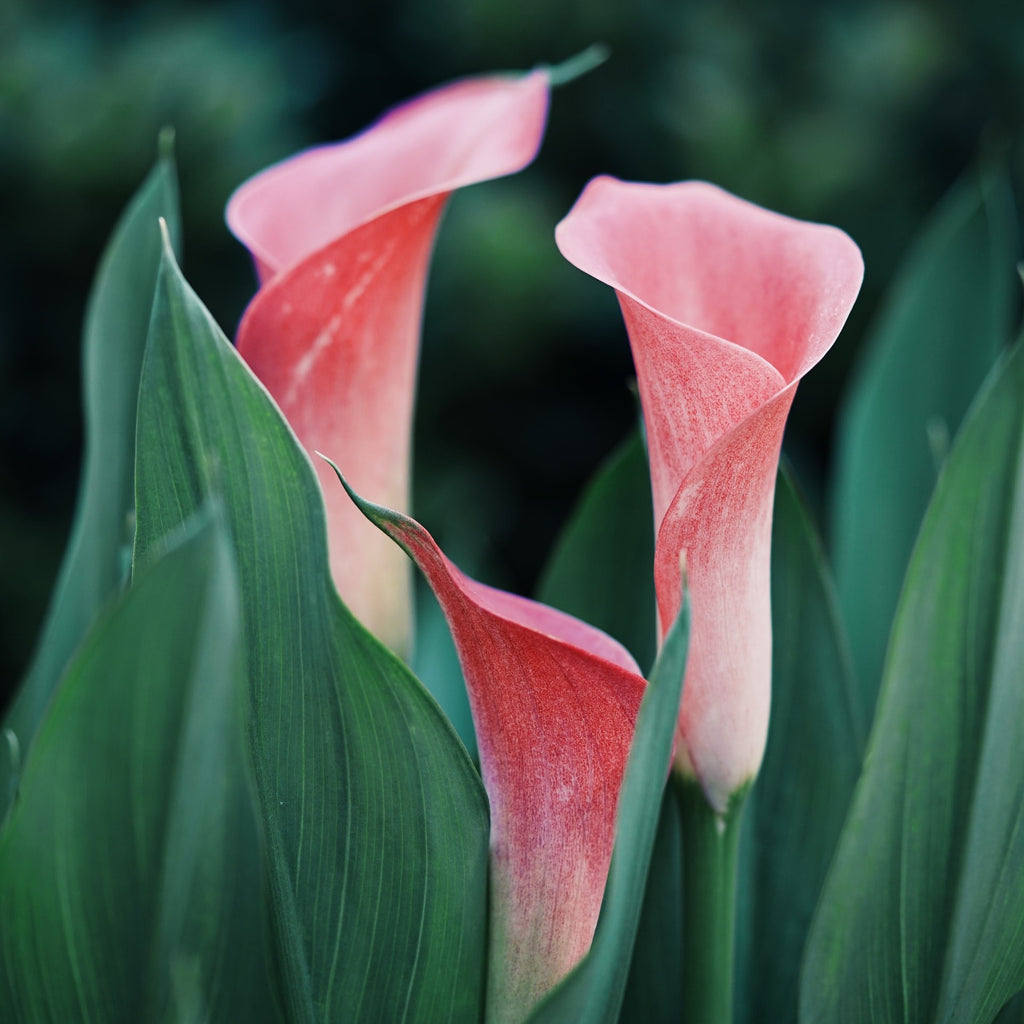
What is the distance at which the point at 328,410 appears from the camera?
0.99 ft

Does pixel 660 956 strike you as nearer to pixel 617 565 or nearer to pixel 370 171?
pixel 617 565

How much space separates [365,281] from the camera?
0.29 m

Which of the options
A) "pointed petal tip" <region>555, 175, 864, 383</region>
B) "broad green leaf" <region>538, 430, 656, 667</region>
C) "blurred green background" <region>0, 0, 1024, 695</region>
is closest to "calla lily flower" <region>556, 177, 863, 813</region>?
"pointed petal tip" <region>555, 175, 864, 383</region>

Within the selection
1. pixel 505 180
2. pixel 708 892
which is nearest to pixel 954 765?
pixel 708 892

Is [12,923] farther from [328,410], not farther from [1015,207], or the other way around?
[1015,207]

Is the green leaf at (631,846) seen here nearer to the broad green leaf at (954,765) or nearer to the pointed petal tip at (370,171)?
the broad green leaf at (954,765)

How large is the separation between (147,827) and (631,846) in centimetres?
9

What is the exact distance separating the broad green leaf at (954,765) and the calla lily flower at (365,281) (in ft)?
0.44

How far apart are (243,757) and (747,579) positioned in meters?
0.12

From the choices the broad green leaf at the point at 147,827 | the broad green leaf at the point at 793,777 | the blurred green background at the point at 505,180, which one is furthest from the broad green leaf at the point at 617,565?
the blurred green background at the point at 505,180

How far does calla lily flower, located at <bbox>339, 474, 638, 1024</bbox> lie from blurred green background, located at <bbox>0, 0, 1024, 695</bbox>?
23.3 inches

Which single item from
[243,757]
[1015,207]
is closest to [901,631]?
[243,757]

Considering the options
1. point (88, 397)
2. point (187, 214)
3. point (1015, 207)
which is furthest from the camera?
point (1015, 207)

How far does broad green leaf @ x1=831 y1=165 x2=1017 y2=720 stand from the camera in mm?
432
